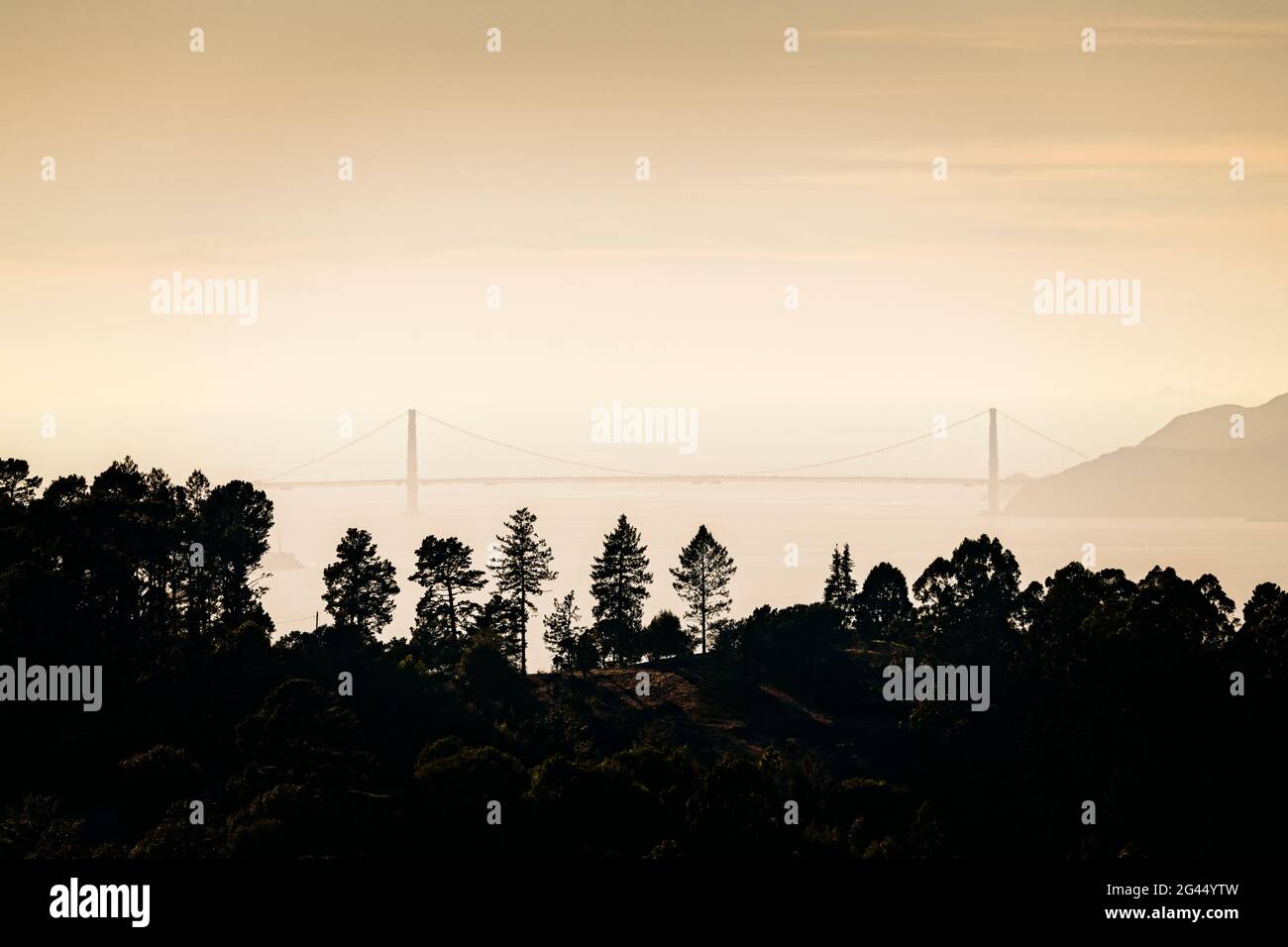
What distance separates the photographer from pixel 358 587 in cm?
9219

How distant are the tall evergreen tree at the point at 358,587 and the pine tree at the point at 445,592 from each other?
462 cm

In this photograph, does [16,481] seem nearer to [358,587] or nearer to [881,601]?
[358,587]

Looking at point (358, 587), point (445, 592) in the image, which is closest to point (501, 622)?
point (445, 592)

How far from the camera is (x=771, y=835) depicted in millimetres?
60031

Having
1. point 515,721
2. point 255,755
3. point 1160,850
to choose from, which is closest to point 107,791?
point 255,755

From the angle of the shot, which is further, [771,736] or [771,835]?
[771,736]

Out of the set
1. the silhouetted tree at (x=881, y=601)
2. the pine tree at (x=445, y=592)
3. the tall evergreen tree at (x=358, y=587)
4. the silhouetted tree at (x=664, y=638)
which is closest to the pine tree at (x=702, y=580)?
the silhouetted tree at (x=664, y=638)

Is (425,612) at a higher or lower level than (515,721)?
higher

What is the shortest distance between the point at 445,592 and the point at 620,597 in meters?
17.5

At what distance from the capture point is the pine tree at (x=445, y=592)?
3846 inches

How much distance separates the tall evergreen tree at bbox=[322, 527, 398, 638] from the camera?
300ft
